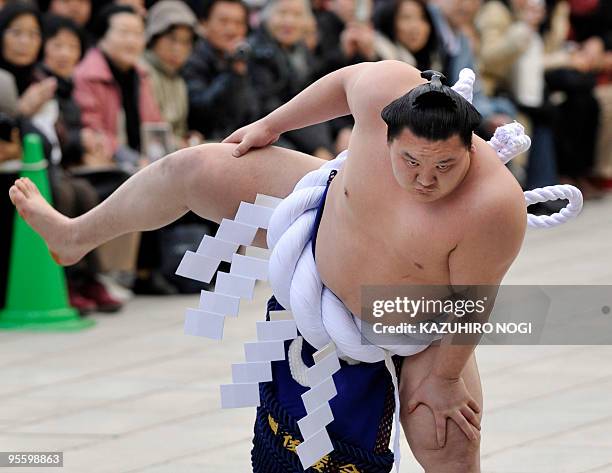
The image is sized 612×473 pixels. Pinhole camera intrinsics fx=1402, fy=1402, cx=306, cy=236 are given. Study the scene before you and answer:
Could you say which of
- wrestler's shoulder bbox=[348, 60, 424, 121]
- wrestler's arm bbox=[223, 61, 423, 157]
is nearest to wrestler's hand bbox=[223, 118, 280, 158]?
wrestler's arm bbox=[223, 61, 423, 157]

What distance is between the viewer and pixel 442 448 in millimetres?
2771

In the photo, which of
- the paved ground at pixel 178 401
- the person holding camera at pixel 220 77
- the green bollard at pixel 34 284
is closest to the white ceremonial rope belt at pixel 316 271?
the paved ground at pixel 178 401

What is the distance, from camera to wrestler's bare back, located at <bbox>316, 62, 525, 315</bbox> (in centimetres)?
263

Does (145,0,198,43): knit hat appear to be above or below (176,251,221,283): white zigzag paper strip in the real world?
above

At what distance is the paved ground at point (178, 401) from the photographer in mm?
3754

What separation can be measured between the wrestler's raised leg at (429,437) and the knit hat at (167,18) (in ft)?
13.1

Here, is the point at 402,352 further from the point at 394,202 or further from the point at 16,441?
the point at 16,441

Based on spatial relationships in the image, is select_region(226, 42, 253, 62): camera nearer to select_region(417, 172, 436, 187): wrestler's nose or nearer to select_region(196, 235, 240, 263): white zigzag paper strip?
select_region(196, 235, 240, 263): white zigzag paper strip

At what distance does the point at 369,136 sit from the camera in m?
2.79

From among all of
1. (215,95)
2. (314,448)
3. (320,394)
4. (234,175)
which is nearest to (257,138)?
(234,175)

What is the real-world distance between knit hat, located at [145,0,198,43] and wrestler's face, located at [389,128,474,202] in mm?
4051

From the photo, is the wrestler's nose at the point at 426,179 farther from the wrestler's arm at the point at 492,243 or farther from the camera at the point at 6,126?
the camera at the point at 6,126

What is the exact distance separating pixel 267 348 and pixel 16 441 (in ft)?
4.08

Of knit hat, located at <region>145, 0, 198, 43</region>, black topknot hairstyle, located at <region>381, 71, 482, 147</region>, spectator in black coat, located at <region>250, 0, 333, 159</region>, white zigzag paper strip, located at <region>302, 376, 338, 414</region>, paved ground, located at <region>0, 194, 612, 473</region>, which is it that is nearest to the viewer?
black topknot hairstyle, located at <region>381, 71, 482, 147</region>
